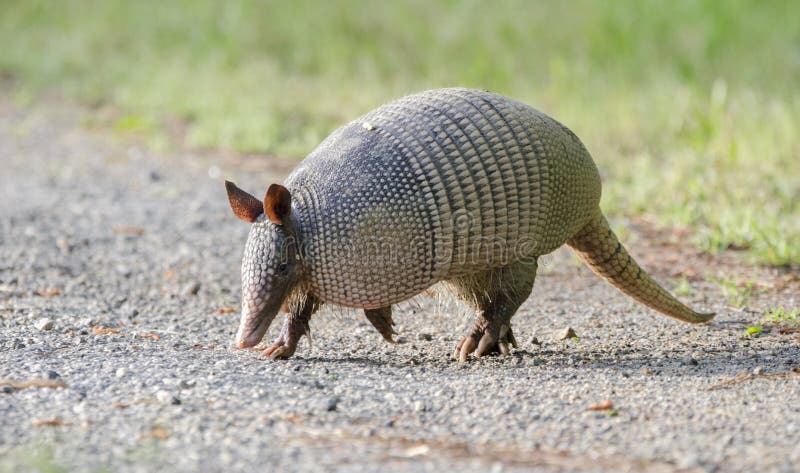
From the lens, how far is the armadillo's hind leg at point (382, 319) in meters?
5.68

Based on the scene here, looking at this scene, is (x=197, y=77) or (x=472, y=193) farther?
(x=197, y=77)

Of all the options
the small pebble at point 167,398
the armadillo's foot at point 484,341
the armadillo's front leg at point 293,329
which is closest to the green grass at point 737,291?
the armadillo's foot at point 484,341

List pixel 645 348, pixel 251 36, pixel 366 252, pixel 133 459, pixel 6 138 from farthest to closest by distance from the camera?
pixel 251 36 < pixel 6 138 < pixel 645 348 < pixel 366 252 < pixel 133 459

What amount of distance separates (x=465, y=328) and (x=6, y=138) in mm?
9149

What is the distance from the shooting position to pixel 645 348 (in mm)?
5840

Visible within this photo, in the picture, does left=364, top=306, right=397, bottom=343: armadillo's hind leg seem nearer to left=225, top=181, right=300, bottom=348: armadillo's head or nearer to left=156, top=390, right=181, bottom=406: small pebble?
left=225, top=181, right=300, bottom=348: armadillo's head

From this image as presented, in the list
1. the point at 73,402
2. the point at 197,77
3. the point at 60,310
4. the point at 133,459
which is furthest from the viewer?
the point at 197,77

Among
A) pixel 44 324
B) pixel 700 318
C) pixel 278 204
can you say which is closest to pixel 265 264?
pixel 278 204

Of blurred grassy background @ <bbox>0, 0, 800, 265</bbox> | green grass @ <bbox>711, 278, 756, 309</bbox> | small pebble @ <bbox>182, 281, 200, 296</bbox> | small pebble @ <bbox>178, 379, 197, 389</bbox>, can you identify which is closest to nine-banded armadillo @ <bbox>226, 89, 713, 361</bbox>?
small pebble @ <bbox>178, 379, 197, 389</bbox>

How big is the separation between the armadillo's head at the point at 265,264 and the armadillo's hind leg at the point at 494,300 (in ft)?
3.26

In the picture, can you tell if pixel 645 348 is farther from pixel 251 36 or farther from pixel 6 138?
pixel 251 36

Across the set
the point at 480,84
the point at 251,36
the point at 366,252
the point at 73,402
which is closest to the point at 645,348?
the point at 366,252

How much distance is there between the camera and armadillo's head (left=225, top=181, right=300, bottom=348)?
5145mm

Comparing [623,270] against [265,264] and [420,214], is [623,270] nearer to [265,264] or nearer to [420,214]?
[420,214]
